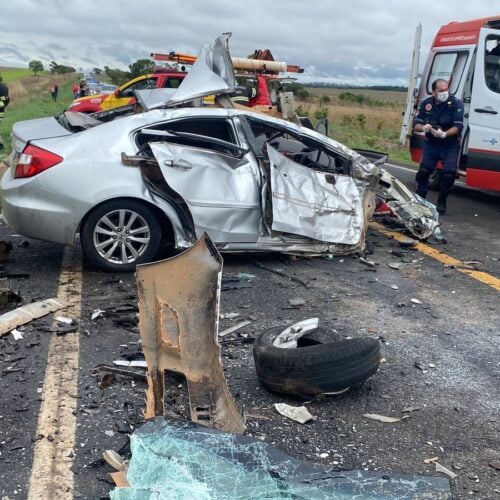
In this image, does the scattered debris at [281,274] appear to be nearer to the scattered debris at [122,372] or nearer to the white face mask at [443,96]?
the scattered debris at [122,372]

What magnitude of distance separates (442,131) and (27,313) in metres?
6.03

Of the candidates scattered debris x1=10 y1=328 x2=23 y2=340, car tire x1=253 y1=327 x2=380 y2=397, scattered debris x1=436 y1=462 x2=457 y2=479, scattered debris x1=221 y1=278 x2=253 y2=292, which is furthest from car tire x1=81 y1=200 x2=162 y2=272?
scattered debris x1=436 y1=462 x2=457 y2=479

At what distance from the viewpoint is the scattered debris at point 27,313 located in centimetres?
426

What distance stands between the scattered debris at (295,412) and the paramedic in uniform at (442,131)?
5.81m

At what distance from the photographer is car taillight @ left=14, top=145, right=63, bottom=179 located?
17.1 ft

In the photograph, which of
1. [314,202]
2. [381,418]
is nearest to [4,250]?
[314,202]

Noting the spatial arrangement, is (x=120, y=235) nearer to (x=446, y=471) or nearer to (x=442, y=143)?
(x=446, y=471)

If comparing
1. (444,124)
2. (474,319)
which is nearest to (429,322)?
(474,319)

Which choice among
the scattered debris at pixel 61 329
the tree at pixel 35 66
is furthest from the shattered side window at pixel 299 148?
the tree at pixel 35 66

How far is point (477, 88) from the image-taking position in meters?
8.64

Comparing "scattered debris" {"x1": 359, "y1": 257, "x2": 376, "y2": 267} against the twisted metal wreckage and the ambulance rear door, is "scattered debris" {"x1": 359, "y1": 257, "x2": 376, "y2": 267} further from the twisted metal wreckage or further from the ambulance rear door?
the twisted metal wreckage

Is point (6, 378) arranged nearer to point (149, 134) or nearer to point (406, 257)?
point (149, 134)

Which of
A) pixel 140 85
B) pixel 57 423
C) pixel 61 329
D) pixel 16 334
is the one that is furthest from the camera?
pixel 140 85

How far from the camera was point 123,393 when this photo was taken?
3473 mm
